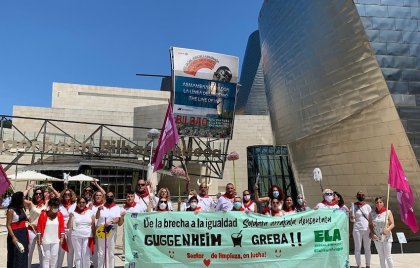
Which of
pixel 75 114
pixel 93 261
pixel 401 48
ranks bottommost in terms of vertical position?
pixel 93 261

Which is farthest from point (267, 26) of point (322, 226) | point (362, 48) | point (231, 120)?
point (322, 226)

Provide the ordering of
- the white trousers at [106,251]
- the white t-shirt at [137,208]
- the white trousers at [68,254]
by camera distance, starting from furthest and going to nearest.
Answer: the white trousers at [68,254] → the white t-shirt at [137,208] → the white trousers at [106,251]

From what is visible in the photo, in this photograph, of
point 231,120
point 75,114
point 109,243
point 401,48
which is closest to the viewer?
point 109,243

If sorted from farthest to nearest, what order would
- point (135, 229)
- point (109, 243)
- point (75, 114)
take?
1. point (75, 114)
2. point (109, 243)
3. point (135, 229)

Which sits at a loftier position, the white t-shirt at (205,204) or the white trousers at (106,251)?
the white t-shirt at (205,204)

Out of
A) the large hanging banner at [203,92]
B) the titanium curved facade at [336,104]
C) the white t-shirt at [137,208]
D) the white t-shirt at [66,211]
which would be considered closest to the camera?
the white t-shirt at [137,208]

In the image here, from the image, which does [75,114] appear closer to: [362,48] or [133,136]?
[133,136]

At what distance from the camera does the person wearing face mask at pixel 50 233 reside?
22.5 feet

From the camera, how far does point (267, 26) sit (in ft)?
63.0

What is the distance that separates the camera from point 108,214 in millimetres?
7039

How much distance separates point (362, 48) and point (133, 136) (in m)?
32.2

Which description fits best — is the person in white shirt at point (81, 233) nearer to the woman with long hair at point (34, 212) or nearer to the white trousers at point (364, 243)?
the woman with long hair at point (34, 212)

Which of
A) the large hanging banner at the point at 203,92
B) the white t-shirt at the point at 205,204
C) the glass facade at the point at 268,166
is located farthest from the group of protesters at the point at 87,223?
the glass facade at the point at 268,166

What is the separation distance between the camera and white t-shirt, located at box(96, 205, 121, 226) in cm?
700
